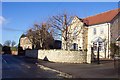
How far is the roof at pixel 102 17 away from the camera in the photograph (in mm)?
47531

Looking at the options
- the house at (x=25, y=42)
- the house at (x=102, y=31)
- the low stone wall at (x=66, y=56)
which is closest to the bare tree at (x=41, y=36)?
the house at (x=102, y=31)

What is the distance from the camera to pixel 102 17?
51000mm

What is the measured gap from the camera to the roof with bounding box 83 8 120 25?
4753cm

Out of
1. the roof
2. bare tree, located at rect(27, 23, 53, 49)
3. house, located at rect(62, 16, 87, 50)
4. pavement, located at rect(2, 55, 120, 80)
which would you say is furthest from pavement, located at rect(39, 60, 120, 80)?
bare tree, located at rect(27, 23, 53, 49)

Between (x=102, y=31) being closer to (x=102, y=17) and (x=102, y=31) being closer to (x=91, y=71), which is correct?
(x=102, y=17)

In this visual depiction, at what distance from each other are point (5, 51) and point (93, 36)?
5007 centimetres

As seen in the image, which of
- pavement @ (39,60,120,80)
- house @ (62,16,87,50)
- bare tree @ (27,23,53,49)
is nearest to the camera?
pavement @ (39,60,120,80)

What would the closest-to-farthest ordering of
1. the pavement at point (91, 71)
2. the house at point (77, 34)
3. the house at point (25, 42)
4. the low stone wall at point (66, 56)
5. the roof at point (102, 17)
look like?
1. the pavement at point (91, 71)
2. the low stone wall at point (66, 56)
3. the house at point (77, 34)
4. the roof at point (102, 17)
5. the house at point (25, 42)

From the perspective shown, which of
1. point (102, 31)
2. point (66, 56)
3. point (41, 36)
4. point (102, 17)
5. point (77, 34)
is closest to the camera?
point (66, 56)

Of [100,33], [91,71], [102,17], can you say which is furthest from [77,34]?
[91,71]

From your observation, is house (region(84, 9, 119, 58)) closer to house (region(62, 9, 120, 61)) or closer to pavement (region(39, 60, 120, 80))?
house (region(62, 9, 120, 61))

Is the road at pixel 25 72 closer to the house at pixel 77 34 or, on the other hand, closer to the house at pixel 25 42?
Result: the house at pixel 77 34

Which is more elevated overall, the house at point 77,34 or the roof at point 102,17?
the roof at point 102,17

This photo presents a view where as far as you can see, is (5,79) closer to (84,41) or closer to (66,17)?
(66,17)
